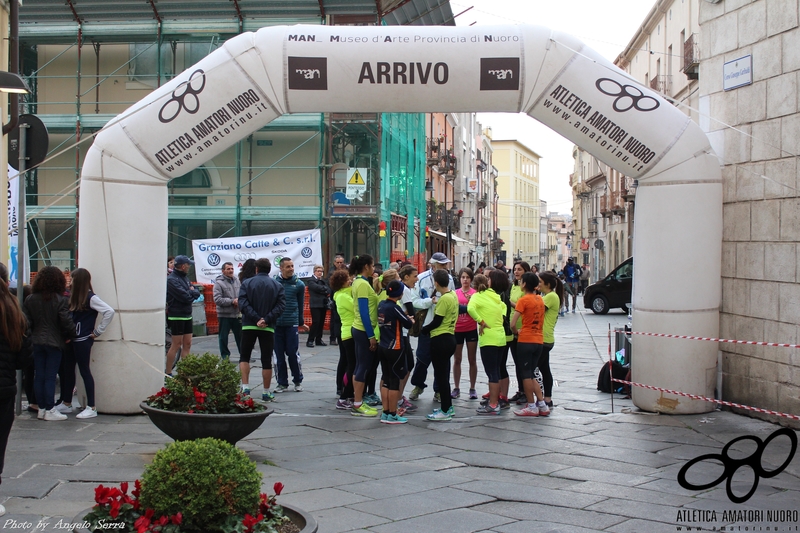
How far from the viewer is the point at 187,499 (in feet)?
12.9

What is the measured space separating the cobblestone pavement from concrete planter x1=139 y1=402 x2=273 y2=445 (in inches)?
18.4

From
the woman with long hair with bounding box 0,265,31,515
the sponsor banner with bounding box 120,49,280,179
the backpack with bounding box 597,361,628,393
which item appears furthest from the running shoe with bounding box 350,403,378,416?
the woman with long hair with bounding box 0,265,31,515

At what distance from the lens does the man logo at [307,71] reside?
8672 millimetres

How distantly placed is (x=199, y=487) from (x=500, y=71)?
5953 mm

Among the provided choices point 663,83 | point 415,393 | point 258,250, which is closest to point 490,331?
point 415,393

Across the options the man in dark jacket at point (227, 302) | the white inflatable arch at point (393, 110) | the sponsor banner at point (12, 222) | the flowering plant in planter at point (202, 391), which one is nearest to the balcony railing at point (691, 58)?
the white inflatable arch at point (393, 110)

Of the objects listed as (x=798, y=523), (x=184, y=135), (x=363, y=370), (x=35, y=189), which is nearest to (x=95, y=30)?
(x=35, y=189)

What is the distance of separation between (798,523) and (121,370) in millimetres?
6551

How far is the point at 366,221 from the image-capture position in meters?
22.4

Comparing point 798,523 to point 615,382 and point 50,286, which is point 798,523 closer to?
point 615,382

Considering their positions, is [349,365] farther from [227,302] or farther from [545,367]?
[227,302]

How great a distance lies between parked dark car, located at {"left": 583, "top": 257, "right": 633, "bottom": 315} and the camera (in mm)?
25422

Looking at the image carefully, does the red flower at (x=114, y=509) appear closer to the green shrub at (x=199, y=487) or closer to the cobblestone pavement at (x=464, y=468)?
the green shrub at (x=199, y=487)

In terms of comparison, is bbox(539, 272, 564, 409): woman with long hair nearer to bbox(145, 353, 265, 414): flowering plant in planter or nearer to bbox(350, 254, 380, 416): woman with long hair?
bbox(350, 254, 380, 416): woman with long hair
